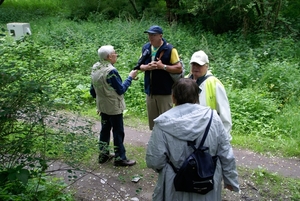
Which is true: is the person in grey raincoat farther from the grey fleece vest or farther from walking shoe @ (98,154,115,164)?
walking shoe @ (98,154,115,164)

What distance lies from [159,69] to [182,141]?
7.45ft

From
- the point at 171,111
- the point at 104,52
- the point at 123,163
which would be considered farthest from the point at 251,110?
the point at 171,111

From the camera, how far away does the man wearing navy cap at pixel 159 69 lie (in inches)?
187

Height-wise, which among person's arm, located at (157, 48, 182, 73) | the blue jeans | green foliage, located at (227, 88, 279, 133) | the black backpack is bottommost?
green foliage, located at (227, 88, 279, 133)

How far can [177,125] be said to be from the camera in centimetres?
265

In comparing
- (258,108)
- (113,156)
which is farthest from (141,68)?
(258,108)

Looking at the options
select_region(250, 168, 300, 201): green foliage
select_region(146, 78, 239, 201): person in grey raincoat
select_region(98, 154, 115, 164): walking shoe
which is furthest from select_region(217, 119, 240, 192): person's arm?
select_region(98, 154, 115, 164): walking shoe

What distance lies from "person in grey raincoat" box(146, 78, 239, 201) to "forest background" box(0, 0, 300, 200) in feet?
3.20

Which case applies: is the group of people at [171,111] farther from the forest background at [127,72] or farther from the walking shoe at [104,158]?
the forest background at [127,72]

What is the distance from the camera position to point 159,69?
4.84 metres

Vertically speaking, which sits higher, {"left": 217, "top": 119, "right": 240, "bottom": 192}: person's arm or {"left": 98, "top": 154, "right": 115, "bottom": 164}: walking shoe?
{"left": 217, "top": 119, "right": 240, "bottom": 192}: person's arm

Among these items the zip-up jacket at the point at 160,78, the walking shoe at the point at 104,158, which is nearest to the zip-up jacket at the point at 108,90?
the zip-up jacket at the point at 160,78

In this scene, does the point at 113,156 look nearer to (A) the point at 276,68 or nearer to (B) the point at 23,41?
(B) the point at 23,41

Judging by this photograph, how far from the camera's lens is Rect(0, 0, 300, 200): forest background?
10.6ft
